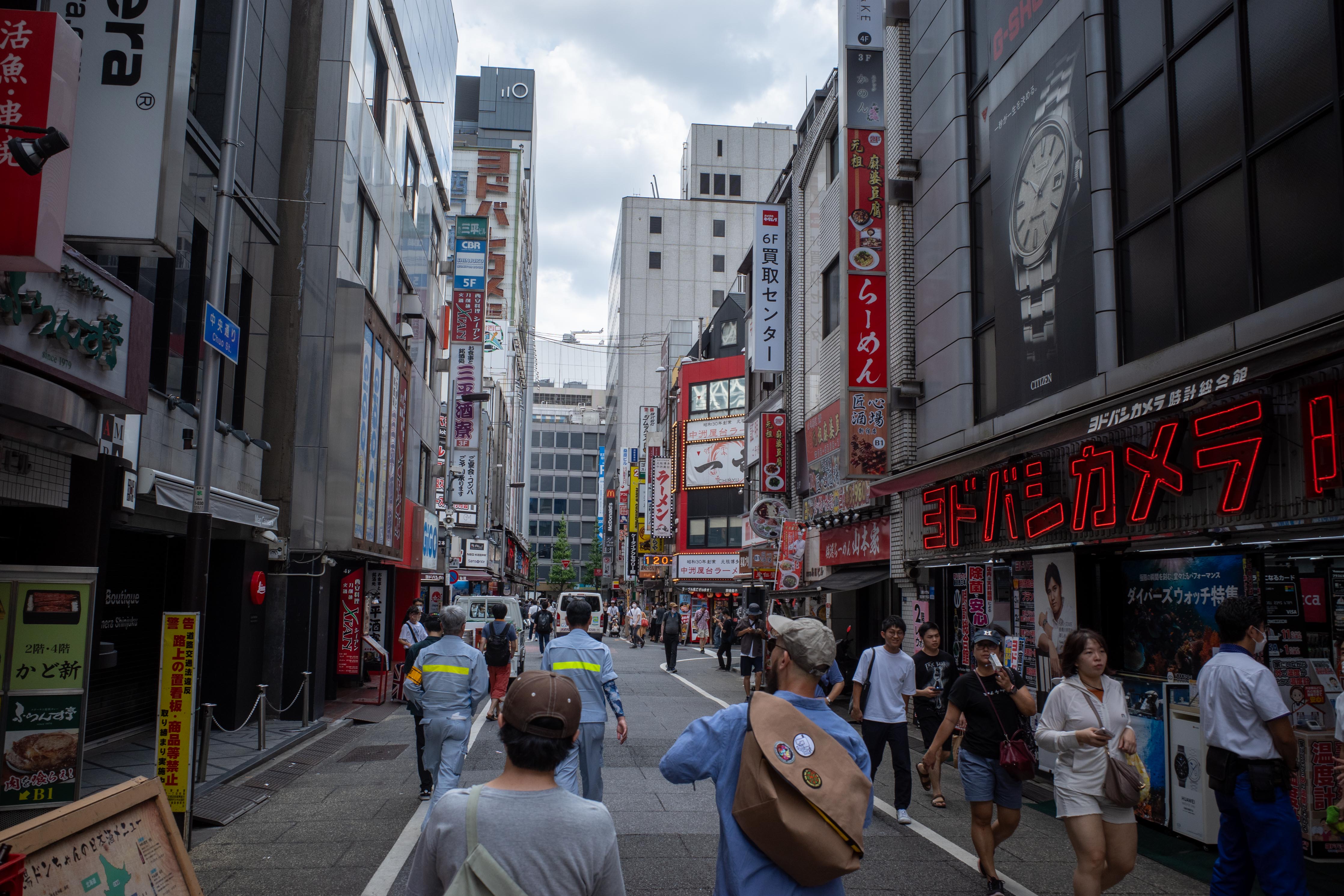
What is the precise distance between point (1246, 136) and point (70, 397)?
10.5m

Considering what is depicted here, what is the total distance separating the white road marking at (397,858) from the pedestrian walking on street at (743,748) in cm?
304

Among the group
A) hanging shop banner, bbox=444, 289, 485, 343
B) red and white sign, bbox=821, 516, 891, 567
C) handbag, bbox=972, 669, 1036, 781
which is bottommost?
handbag, bbox=972, 669, 1036, 781

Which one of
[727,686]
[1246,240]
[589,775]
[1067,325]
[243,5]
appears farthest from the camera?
[727,686]

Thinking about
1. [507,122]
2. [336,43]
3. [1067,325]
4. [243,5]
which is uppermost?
[507,122]

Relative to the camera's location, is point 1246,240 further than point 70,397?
Yes

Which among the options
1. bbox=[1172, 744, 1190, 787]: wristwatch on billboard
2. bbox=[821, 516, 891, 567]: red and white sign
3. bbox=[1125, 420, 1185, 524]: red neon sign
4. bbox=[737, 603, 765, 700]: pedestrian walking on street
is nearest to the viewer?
bbox=[1172, 744, 1190, 787]: wristwatch on billboard

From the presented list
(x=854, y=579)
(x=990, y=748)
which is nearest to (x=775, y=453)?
(x=854, y=579)

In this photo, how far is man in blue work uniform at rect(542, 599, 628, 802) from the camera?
751cm

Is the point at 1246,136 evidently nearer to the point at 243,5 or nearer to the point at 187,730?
the point at 243,5

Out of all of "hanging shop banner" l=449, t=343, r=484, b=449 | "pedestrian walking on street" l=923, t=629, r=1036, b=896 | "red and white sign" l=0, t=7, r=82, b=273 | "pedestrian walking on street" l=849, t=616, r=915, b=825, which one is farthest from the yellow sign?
"hanging shop banner" l=449, t=343, r=484, b=449

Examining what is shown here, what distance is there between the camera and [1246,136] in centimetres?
917

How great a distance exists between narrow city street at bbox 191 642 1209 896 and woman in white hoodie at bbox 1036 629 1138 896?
1.39 metres

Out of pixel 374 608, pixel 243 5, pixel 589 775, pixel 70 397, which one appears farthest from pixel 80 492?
pixel 374 608

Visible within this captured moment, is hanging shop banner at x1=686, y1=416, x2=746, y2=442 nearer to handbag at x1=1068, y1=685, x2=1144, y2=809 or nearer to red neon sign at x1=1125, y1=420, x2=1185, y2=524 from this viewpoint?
red neon sign at x1=1125, y1=420, x2=1185, y2=524
